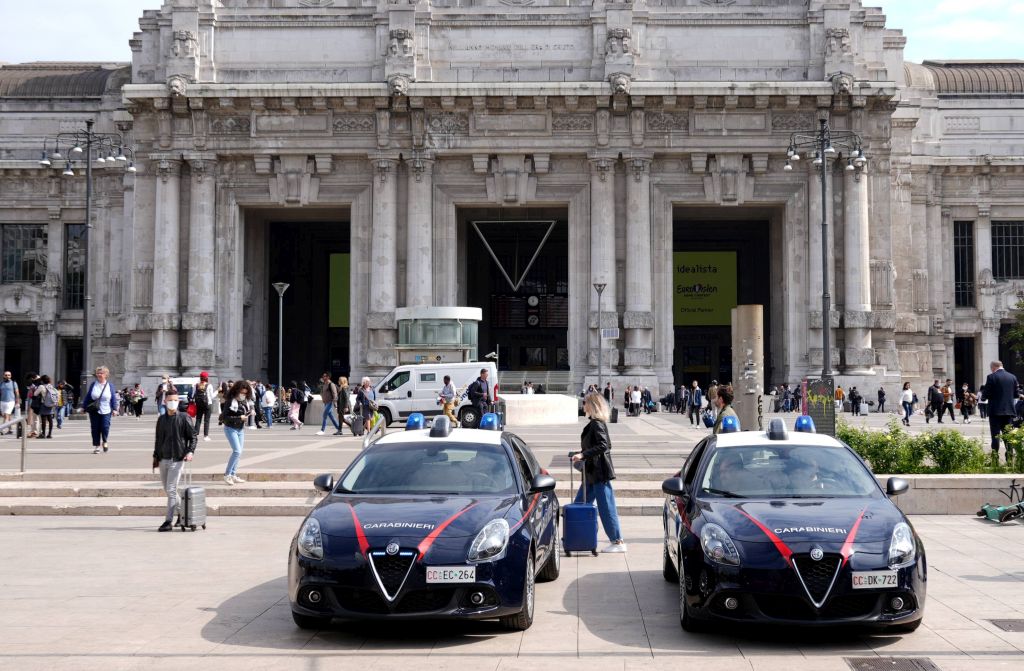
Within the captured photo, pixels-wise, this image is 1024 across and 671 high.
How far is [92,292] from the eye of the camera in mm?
60500

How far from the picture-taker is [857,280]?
49375 millimetres

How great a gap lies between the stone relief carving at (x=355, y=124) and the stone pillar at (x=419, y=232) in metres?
2.53

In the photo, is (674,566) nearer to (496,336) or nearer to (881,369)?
(881,369)

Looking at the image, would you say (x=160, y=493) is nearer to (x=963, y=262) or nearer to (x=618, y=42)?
(x=618, y=42)

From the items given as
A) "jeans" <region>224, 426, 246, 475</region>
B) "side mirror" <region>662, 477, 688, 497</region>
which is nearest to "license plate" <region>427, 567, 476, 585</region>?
"side mirror" <region>662, 477, 688, 497</region>

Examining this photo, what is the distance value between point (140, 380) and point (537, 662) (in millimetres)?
45115

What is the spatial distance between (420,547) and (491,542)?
1.89ft

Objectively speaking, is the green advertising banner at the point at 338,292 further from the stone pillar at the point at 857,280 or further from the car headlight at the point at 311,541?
the car headlight at the point at 311,541

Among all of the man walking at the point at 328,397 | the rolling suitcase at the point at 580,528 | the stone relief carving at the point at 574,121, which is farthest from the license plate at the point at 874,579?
the stone relief carving at the point at 574,121

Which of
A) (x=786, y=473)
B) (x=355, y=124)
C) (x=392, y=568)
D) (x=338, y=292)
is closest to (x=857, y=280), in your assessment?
(x=355, y=124)

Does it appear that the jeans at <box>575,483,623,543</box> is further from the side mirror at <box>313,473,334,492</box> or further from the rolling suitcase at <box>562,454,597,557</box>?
the side mirror at <box>313,473,334,492</box>

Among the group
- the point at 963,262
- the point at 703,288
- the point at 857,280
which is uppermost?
the point at 963,262

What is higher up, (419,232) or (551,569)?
(419,232)

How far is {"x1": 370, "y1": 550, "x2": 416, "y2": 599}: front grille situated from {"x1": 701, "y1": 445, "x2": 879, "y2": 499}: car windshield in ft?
9.09
